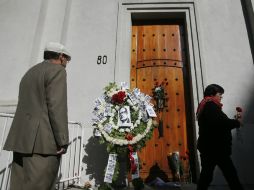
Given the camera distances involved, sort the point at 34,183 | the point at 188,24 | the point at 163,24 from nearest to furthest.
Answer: the point at 34,183 < the point at 188,24 < the point at 163,24

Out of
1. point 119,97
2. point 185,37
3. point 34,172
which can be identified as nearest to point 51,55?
point 34,172

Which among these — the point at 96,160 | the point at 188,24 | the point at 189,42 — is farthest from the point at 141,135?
the point at 188,24

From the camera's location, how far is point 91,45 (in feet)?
20.7

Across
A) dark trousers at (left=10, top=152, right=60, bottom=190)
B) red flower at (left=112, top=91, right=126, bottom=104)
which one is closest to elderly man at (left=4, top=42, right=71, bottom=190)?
dark trousers at (left=10, top=152, right=60, bottom=190)

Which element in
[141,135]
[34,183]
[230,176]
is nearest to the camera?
[34,183]

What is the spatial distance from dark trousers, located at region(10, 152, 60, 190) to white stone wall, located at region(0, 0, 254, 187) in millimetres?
3042

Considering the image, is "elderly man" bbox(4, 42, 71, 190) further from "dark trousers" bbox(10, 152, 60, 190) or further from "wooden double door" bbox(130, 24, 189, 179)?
"wooden double door" bbox(130, 24, 189, 179)

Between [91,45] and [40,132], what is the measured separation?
4.22 m

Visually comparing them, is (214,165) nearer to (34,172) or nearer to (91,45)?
(34,172)

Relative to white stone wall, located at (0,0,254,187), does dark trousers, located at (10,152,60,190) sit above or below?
below

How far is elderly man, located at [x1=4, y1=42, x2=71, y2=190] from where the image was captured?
7.70 ft

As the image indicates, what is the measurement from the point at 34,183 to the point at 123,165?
10.2 feet

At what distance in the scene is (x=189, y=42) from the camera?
20.1 feet

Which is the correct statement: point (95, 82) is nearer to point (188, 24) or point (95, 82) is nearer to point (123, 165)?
point (123, 165)
